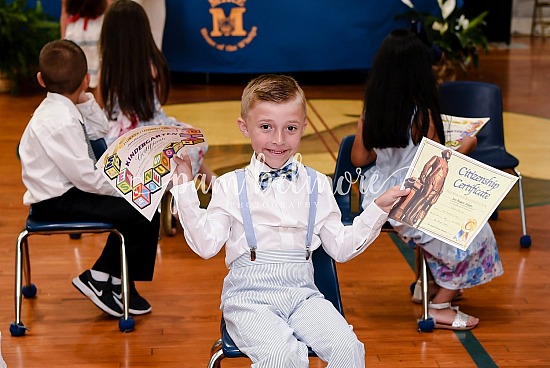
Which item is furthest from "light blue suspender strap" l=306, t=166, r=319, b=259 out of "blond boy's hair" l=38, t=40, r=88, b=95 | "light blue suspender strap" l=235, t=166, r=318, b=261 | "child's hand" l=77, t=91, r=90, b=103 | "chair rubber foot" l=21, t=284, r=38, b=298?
"chair rubber foot" l=21, t=284, r=38, b=298

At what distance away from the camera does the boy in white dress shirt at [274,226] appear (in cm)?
273

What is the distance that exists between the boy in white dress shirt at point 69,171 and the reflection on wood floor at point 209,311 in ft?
0.72

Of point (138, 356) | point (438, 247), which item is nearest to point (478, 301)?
point (438, 247)

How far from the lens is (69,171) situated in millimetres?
3740

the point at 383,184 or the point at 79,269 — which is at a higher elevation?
the point at 383,184

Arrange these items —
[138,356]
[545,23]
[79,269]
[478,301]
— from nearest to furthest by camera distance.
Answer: [138,356], [478,301], [79,269], [545,23]

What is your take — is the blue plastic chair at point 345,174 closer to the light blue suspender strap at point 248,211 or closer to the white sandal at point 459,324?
the white sandal at point 459,324

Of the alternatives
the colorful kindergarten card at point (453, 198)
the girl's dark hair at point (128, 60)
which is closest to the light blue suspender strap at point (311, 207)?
the colorful kindergarten card at point (453, 198)

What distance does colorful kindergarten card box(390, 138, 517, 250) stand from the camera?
8.95ft

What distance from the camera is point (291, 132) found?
2807 mm

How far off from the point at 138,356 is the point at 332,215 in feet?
3.95

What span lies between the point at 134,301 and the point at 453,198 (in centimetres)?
183

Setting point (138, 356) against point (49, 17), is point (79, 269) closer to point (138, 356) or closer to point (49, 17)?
point (138, 356)

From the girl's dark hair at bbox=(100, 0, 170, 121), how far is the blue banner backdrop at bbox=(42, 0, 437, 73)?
14.9ft
